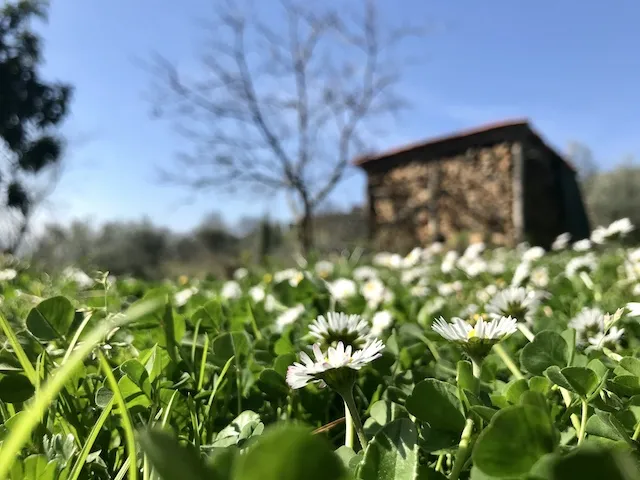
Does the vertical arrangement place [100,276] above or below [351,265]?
above

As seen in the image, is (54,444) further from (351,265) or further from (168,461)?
(351,265)

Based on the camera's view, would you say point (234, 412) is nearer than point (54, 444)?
No

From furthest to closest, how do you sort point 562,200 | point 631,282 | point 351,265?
point 562,200 < point 351,265 < point 631,282

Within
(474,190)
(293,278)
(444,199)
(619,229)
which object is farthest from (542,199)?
(293,278)

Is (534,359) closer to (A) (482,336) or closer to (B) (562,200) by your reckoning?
(A) (482,336)

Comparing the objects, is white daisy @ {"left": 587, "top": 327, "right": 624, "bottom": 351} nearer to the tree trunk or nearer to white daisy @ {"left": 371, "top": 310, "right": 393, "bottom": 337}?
white daisy @ {"left": 371, "top": 310, "right": 393, "bottom": 337}

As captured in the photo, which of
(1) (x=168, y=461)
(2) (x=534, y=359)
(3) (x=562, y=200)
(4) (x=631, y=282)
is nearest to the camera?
(1) (x=168, y=461)

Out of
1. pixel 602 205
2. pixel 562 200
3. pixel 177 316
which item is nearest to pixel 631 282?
pixel 177 316
